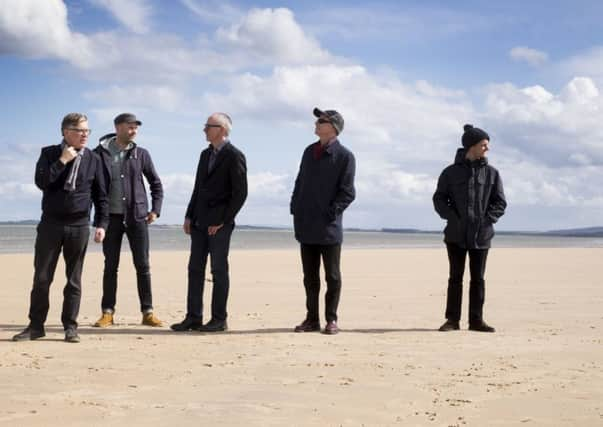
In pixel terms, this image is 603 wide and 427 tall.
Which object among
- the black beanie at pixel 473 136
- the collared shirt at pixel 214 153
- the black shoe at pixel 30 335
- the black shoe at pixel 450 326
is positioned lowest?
the black shoe at pixel 30 335

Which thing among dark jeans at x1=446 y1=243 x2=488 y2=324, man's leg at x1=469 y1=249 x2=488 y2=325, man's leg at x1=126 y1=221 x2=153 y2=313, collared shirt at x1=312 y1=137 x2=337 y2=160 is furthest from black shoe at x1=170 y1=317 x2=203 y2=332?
man's leg at x1=469 y1=249 x2=488 y2=325

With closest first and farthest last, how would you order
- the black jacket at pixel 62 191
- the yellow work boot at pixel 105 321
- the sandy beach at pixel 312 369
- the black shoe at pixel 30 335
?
1. the sandy beach at pixel 312 369
2. the black jacket at pixel 62 191
3. the black shoe at pixel 30 335
4. the yellow work boot at pixel 105 321

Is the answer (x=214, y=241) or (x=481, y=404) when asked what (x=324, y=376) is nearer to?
(x=481, y=404)

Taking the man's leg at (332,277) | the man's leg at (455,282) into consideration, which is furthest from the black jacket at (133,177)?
the man's leg at (455,282)

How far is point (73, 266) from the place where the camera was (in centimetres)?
671

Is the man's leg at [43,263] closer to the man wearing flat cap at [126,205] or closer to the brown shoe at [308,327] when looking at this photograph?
the man wearing flat cap at [126,205]

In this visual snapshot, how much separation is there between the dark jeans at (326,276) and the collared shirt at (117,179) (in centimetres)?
189

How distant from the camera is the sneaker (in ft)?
25.2

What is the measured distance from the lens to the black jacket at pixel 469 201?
7.53 m

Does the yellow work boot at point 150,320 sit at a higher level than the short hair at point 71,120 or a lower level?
lower

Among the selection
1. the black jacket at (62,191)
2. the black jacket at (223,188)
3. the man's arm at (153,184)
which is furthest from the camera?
the man's arm at (153,184)

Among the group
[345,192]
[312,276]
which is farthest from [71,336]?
[345,192]

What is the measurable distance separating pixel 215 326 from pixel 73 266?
148 centimetres

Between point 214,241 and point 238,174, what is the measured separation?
2.26ft
